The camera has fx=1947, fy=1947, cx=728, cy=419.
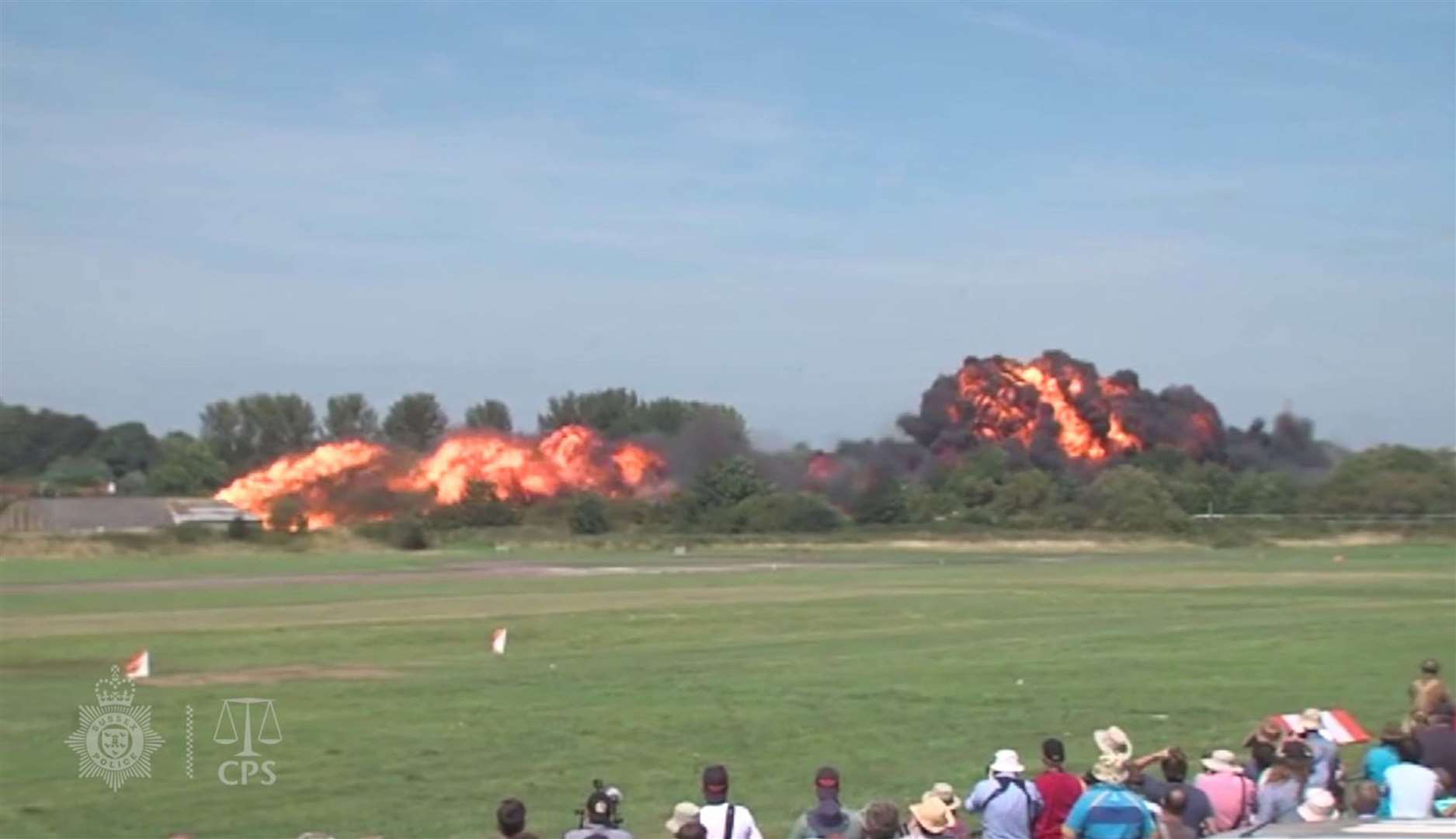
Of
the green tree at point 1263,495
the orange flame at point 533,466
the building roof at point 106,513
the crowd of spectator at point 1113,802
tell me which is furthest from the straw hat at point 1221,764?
the green tree at point 1263,495

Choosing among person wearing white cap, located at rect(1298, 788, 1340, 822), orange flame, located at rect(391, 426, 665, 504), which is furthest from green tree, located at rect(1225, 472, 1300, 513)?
person wearing white cap, located at rect(1298, 788, 1340, 822)

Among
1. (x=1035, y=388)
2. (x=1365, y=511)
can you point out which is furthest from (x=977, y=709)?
(x=1035, y=388)

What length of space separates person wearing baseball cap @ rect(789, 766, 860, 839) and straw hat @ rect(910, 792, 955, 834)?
2.06 ft

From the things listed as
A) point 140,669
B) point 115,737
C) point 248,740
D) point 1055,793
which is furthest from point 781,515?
point 1055,793

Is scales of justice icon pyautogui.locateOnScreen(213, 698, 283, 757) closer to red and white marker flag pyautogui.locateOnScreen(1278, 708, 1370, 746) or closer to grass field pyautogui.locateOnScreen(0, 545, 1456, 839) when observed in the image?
grass field pyautogui.locateOnScreen(0, 545, 1456, 839)

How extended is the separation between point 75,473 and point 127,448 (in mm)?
22648

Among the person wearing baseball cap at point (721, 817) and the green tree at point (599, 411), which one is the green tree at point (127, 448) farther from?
the person wearing baseball cap at point (721, 817)

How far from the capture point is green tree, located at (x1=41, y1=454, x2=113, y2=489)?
10394cm

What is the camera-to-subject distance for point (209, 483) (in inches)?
4141

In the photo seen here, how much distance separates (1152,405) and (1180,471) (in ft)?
47.5

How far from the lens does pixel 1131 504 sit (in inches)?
4572

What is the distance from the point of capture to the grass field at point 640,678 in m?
21.1

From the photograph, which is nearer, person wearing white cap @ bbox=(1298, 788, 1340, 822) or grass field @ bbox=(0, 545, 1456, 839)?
person wearing white cap @ bbox=(1298, 788, 1340, 822)

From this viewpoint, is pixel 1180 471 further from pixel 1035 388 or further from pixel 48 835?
pixel 48 835
